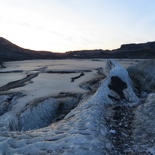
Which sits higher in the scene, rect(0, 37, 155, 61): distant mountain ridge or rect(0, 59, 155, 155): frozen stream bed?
rect(0, 37, 155, 61): distant mountain ridge

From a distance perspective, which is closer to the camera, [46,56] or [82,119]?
[82,119]

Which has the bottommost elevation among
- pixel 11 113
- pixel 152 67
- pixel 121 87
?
pixel 11 113

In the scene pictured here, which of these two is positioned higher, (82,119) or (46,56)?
(46,56)

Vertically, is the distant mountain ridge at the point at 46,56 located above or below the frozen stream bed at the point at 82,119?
above

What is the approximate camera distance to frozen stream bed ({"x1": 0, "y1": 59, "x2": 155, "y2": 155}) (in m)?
5.75

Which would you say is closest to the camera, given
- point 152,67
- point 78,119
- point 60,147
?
point 60,147

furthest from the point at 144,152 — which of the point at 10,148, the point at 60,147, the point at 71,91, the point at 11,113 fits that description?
the point at 71,91

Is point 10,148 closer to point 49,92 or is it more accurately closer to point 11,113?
point 11,113

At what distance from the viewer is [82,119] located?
24.4 ft

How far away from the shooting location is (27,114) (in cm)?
977

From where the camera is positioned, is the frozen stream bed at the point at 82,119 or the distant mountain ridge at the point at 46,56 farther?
the distant mountain ridge at the point at 46,56

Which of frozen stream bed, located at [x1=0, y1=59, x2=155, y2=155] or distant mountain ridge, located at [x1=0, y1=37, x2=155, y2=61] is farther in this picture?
distant mountain ridge, located at [x1=0, y1=37, x2=155, y2=61]

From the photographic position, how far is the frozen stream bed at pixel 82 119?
5750 millimetres

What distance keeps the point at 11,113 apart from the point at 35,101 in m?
1.47
